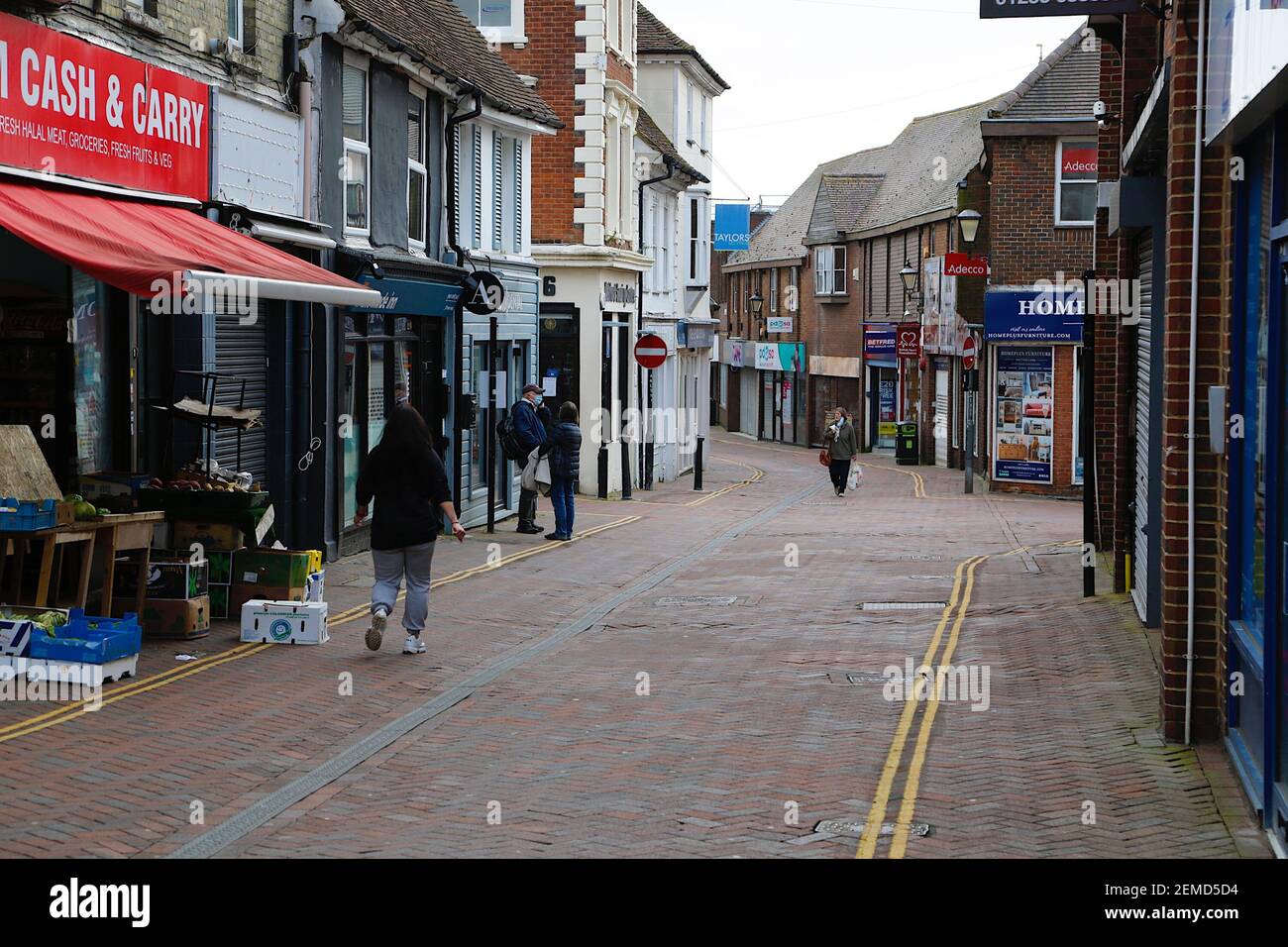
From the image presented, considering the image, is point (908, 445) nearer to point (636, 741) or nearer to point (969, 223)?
point (969, 223)

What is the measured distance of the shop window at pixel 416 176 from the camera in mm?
20641

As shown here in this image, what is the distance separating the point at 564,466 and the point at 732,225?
3629 centimetres

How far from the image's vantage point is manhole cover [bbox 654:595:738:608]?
1595 centimetres

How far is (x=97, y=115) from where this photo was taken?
42.1 feet

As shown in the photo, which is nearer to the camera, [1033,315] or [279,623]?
[279,623]

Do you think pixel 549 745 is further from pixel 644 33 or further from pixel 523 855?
pixel 644 33

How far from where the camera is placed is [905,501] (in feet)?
107

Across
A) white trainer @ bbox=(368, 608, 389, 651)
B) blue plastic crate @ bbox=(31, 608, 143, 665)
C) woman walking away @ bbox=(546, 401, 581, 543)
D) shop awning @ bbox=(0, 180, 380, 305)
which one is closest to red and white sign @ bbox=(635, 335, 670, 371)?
woman walking away @ bbox=(546, 401, 581, 543)

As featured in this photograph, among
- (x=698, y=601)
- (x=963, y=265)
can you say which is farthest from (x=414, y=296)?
(x=963, y=265)

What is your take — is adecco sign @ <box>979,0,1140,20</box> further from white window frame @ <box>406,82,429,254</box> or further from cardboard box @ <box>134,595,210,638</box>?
white window frame @ <box>406,82,429,254</box>

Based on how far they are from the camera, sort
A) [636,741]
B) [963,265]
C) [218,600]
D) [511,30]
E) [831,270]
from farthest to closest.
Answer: [831,270] → [963,265] → [511,30] → [218,600] → [636,741]

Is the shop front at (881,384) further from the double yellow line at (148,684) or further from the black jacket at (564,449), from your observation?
the double yellow line at (148,684)

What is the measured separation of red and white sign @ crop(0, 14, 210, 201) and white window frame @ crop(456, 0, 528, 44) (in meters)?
16.8

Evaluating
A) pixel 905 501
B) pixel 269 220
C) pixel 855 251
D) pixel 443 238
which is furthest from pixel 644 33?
pixel 269 220
